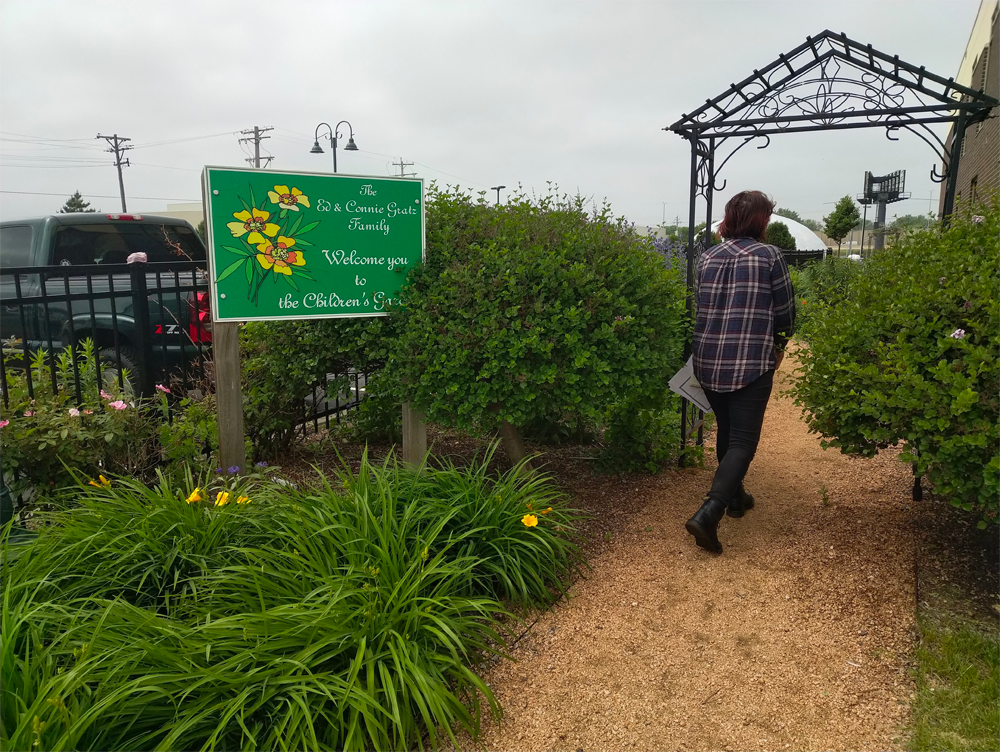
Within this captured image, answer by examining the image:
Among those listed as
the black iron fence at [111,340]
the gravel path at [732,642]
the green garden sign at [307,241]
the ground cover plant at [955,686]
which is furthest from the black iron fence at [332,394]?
the ground cover plant at [955,686]

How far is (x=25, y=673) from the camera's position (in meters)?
1.94

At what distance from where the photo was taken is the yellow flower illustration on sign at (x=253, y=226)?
11.2 feet

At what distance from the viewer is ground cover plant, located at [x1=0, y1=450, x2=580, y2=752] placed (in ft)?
6.44

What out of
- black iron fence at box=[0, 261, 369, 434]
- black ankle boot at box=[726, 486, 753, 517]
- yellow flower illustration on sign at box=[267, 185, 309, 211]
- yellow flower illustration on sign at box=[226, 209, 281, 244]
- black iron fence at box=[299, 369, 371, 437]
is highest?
yellow flower illustration on sign at box=[267, 185, 309, 211]

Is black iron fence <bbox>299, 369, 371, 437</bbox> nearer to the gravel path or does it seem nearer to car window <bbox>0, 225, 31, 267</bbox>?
the gravel path

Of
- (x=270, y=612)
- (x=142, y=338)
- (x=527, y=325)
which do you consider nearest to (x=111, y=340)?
(x=142, y=338)

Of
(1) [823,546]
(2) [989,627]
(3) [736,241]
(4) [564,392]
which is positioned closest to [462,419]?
(4) [564,392]

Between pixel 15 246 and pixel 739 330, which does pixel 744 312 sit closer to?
pixel 739 330

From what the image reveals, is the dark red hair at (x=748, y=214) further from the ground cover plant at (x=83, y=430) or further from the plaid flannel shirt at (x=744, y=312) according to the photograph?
the ground cover plant at (x=83, y=430)

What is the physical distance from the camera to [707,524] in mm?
3248

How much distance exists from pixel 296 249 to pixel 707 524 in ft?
7.97

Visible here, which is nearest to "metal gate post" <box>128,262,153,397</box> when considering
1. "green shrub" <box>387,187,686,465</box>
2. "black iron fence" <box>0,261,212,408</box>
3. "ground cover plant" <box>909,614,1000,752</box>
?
"black iron fence" <box>0,261,212,408</box>

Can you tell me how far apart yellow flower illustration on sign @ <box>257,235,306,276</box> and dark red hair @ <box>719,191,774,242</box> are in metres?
2.18

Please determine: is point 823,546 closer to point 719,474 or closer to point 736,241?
point 719,474
